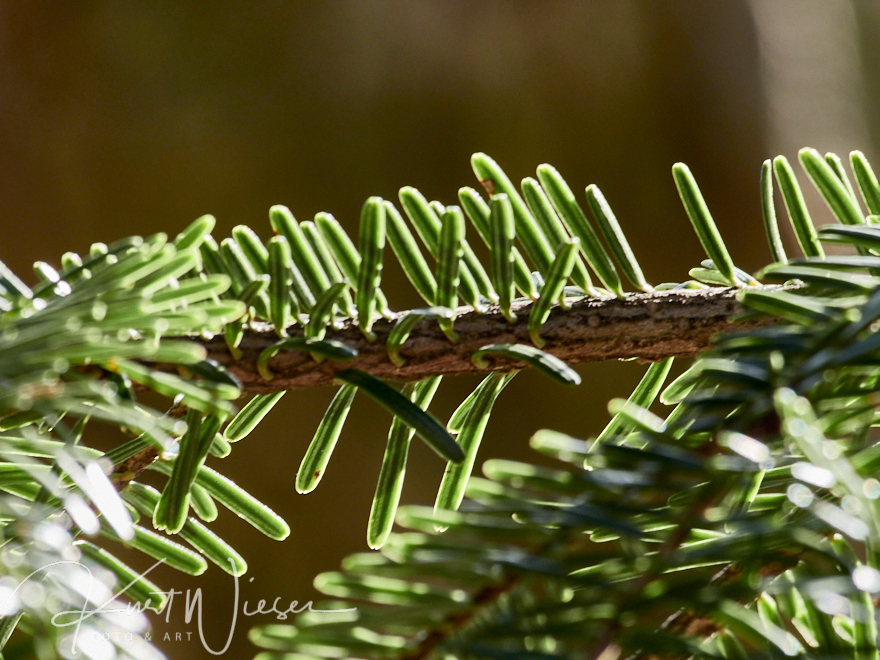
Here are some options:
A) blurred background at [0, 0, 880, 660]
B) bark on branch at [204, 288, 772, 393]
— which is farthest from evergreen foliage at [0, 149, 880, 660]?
blurred background at [0, 0, 880, 660]

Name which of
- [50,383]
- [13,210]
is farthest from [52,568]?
[13,210]

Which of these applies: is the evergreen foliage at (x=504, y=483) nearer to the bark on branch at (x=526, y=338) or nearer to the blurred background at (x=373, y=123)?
the bark on branch at (x=526, y=338)

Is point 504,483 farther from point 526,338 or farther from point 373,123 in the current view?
point 373,123

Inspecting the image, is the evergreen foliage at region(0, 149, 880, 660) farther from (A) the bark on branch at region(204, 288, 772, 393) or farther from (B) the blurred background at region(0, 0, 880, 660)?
(B) the blurred background at region(0, 0, 880, 660)

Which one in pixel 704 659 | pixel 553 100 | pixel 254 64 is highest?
pixel 254 64

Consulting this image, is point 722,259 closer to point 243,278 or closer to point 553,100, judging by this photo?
point 243,278

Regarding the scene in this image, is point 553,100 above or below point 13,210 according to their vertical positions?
above
